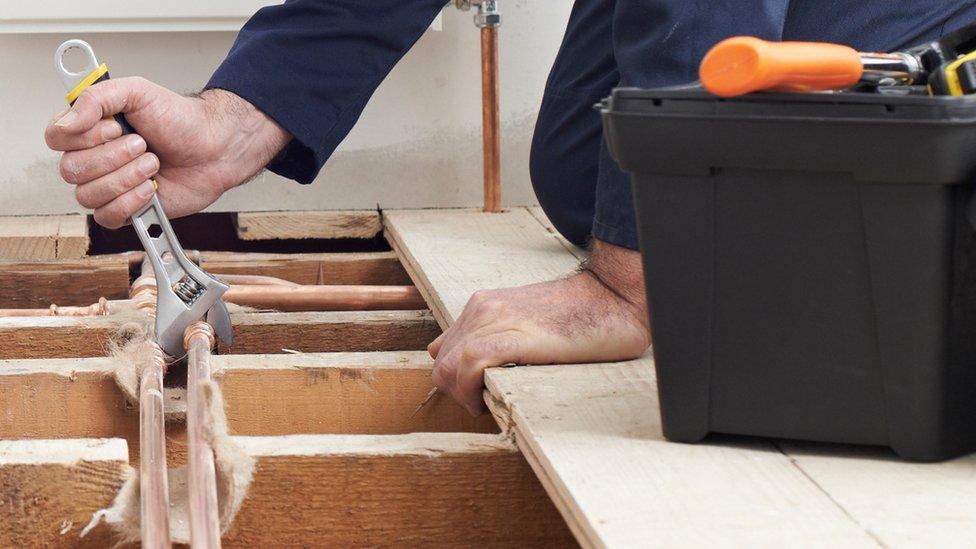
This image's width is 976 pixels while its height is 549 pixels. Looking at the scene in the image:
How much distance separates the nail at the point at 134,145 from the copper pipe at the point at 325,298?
0.97ft

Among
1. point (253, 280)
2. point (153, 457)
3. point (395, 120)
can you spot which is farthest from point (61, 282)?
point (153, 457)

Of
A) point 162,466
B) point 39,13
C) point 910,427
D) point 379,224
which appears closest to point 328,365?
point 162,466

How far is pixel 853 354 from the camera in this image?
31.7 inches

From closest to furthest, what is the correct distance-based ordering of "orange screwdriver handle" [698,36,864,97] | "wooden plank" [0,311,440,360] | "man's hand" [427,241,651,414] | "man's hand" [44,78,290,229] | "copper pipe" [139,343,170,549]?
"orange screwdriver handle" [698,36,864,97], "copper pipe" [139,343,170,549], "man's hand" [427,241,651,414], "man's hand" [44,78,290,229], "wooden plank" [0,311,440,360]

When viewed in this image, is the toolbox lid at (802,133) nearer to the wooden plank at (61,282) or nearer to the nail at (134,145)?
the nail at (134,145)

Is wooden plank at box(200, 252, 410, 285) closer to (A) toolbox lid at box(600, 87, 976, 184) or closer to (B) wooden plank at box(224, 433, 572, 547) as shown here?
(B) wooden plank at box(224, 433, 572, 547)

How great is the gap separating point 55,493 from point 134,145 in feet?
1.45

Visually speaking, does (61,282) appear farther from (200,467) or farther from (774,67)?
(774,67)

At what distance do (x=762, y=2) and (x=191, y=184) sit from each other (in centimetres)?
69

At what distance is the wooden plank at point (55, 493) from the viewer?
866mm

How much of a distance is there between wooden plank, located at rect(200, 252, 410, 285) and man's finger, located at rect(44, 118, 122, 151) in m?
0.56

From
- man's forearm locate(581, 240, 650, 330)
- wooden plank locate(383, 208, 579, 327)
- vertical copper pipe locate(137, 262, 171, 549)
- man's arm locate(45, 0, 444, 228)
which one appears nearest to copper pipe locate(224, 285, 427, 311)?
wooden plank locate(383, 208, 579, 327)

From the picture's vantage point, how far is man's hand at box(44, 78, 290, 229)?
3.83 feet

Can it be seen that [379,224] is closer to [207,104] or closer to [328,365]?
[207,104]
